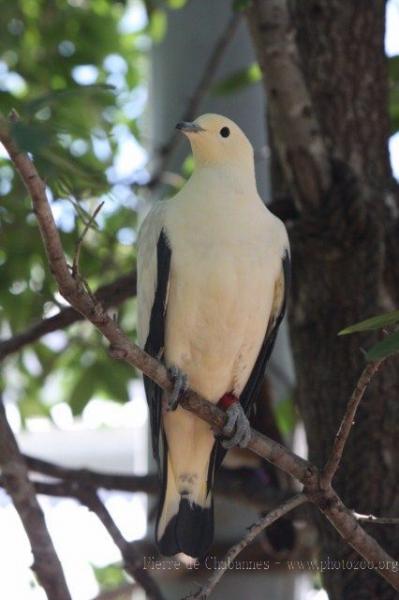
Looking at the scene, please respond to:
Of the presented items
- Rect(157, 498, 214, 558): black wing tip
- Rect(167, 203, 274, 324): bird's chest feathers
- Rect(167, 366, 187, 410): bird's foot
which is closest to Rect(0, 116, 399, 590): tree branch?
Rect(167, 366, 187, 410): bird's foot

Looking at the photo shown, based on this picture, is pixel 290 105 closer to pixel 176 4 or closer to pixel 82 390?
pixel 176 4

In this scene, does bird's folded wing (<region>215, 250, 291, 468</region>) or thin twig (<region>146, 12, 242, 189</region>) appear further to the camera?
thin twig (<region>146, 12, 242, 189</region>)

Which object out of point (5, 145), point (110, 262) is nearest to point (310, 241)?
point (110, 262)

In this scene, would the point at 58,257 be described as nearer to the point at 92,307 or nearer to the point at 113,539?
the point at 92,307

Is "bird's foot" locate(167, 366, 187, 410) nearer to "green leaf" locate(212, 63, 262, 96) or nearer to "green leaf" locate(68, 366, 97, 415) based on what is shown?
"green leaf" locate(212, 63, 262, 96)

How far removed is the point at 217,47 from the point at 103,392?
1757 millimetres

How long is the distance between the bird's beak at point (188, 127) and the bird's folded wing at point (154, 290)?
0.33 metres

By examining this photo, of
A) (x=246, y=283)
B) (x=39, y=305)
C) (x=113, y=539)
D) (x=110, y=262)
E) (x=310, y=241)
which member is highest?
(x=110, y=262)

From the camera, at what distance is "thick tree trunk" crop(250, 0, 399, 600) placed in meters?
4.34

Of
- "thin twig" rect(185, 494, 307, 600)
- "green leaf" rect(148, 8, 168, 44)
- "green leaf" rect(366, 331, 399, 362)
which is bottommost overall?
"thin twig" rect(185, 494, 307, 600)

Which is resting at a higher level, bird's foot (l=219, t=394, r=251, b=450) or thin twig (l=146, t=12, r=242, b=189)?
thin twig (l=146, t=12, r=242, b=189)

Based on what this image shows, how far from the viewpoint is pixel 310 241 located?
4605mm

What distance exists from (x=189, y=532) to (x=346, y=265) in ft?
3.91

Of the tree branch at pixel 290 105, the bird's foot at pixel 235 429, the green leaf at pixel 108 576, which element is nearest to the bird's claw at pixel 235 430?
the bird's foot at pixel 235 429
